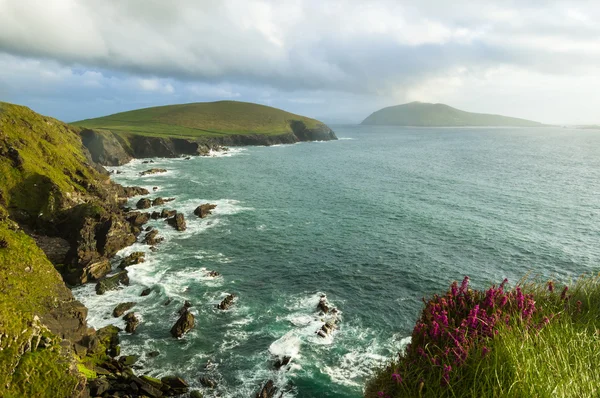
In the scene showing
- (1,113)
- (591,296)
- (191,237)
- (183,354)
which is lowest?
(183,354)

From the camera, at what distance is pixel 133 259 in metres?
45.5

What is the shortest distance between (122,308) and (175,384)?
1384 centimetres

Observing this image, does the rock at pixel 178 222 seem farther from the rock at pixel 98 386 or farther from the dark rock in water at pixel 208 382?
the rock at pixel 98 386

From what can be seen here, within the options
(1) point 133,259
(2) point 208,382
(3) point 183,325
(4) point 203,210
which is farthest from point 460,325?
(4) point 203,210

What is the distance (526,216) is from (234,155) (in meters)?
120

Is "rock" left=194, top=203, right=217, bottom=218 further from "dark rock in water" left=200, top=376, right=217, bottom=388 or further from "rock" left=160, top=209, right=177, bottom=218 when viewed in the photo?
"dark rock in water" left=200, top=376, right=217, bottom=388

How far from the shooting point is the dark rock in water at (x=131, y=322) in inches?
1270

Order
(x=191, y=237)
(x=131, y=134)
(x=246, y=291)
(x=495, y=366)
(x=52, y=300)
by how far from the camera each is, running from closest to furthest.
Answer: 1. (x=495, y=366)
2. (x=52, y=300)
3. (x=246, y=291)
4. (x=191, y=237)
5. (x=131, y=134)

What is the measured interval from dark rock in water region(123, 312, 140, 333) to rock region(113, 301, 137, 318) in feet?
3.37

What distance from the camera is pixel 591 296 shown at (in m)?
13.7

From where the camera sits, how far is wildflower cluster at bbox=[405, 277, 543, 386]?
10.6 meters

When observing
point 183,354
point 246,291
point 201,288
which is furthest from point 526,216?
point 183,354

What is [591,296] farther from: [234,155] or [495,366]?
[234,155]

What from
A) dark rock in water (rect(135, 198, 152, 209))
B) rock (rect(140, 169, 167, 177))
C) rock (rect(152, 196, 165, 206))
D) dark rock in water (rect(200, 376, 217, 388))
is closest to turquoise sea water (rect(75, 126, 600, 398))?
dark rock in water (rect(200, 376, 217, 388))
